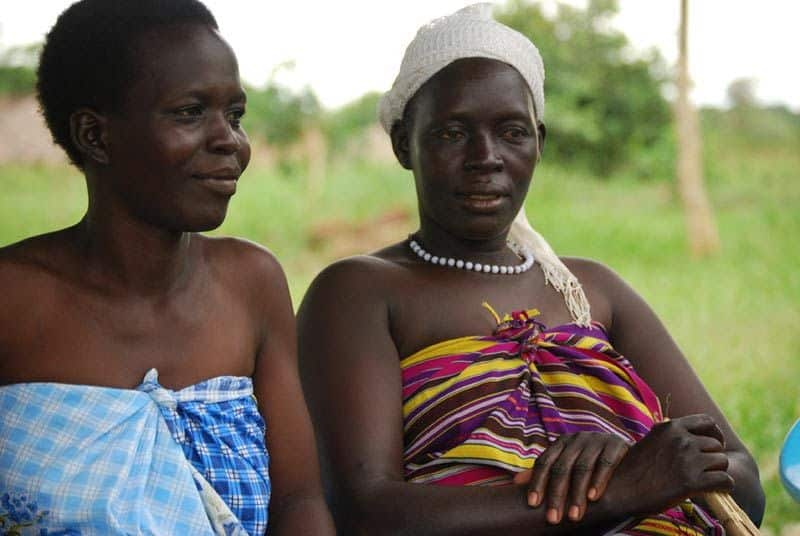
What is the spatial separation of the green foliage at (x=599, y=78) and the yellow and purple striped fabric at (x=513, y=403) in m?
8.01

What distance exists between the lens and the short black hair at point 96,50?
1.92 metres

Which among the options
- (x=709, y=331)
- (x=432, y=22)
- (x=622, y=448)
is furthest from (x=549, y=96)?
(x=622, y=448)

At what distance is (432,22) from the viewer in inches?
106

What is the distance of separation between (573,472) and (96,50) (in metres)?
1.23

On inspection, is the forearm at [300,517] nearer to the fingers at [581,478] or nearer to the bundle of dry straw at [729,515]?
the fingers at [581,478]

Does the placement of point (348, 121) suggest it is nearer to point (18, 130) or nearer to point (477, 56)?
point (18, 130)

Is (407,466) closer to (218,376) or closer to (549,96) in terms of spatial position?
(218,376)

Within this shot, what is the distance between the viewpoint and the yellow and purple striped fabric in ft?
7.64

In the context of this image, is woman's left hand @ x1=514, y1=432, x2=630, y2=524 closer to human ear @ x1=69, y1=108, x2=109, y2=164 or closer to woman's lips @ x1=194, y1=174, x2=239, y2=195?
woman's lips @ x1=194, y1=174, x2=239, y2=195

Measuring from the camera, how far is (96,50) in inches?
75.8

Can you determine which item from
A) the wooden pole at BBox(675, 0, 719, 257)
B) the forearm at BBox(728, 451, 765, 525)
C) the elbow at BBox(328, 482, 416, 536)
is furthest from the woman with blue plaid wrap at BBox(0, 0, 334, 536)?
the wooden pole at BBox(675, 0, 719, 257)

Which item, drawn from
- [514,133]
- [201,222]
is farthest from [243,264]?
[514,133]

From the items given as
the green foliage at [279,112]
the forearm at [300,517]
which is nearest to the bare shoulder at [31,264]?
the forearm at [300,517]

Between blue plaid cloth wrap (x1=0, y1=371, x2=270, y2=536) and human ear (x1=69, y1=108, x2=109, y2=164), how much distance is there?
425mm
